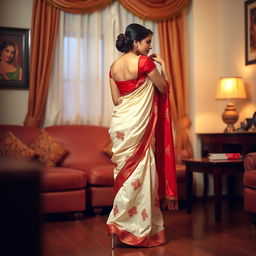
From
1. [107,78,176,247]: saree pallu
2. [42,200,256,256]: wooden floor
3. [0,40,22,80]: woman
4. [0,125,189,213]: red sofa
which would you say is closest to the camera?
[42,200,256,256]: wooden floor

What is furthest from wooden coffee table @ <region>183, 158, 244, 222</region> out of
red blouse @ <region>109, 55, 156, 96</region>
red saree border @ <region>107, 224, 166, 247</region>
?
red blouse @ <region>109, 55, 156, 96</region>

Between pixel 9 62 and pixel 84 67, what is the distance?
86 centimetres

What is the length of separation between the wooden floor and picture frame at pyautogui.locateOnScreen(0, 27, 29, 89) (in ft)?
5.39

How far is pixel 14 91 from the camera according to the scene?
5.01 metres

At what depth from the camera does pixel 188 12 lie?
5.58 meters

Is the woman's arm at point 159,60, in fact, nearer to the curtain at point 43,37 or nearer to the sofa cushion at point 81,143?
the sofa cushion at point 81,143

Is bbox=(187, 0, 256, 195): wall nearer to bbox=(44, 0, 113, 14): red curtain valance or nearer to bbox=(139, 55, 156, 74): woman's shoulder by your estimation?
bbox=(44, 0, 113, 14): red curtain valance

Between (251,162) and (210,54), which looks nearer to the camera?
(251,162)

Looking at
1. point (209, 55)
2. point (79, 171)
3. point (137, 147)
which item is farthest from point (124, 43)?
point (209, 55)

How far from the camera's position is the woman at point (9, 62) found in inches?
195

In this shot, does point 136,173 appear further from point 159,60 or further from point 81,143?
point 81,143

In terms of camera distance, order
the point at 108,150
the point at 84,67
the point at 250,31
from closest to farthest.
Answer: the point at 108,150 < the point at 250,31 < the point at 84,67

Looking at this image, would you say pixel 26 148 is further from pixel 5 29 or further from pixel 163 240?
pixel 163 240

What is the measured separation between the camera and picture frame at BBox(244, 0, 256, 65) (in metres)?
5.00
